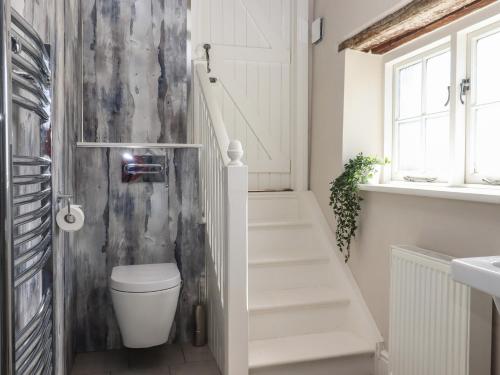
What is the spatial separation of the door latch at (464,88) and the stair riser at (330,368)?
1.51 meters

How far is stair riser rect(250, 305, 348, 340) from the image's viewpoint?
8.60 ft

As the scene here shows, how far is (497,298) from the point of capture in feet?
3.96

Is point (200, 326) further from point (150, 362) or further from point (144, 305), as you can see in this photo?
point (144, 305)

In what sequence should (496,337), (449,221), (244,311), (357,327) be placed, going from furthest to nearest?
(357,327) → (244,311) → (449,221) → (496,337)

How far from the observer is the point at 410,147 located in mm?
2688

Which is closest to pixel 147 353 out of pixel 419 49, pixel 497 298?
pixel 497 298

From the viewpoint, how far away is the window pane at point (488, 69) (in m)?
2.09

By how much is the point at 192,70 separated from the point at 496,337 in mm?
2553

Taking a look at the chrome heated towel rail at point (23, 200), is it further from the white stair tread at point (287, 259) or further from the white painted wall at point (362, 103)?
the white painted wall at point (362, 103)

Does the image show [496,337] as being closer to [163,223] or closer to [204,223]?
[204,223]

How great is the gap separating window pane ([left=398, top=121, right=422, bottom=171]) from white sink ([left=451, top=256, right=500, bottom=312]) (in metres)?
1.33

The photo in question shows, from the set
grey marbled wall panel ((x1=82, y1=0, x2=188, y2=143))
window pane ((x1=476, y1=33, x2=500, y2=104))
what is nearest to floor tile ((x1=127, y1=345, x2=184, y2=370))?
grey marbled wall panel ((x1=82, y1=0, x2=188, y2=143))

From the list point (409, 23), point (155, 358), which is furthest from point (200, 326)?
point (409, 23)

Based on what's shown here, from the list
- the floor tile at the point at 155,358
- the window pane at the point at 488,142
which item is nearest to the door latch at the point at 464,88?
the window pane at the point at 488,142
